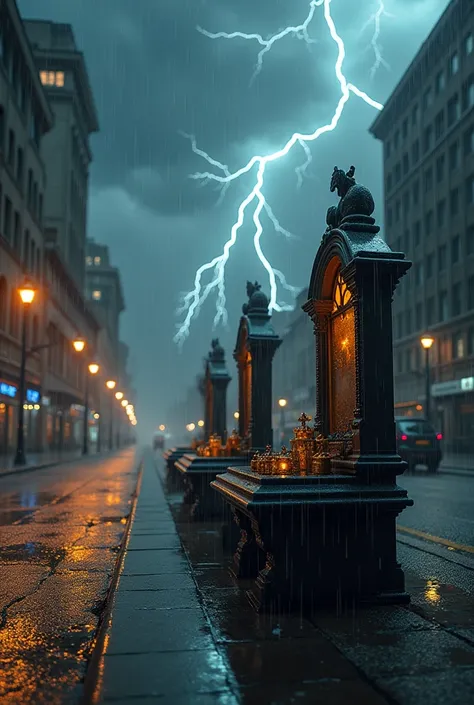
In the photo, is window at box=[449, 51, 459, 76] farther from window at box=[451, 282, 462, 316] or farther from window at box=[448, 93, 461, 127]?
window at box=[451, 282, 462, 316]

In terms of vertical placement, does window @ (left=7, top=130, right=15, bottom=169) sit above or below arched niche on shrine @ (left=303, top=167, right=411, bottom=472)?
above

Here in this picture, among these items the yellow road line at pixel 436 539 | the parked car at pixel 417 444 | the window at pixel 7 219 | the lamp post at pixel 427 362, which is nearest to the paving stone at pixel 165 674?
the yellow road line at pixel 436 539

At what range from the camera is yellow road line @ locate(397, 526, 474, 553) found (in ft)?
28.6

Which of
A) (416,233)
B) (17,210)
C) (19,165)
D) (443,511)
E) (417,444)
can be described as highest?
(19,165)

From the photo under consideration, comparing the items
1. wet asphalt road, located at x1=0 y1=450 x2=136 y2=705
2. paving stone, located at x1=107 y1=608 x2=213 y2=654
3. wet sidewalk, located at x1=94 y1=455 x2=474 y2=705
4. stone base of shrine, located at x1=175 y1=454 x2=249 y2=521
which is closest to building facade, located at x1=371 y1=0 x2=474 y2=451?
stone base of shrine, located at x1=175 y1=454 x2=249 y2=521

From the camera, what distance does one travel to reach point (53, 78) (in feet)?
255

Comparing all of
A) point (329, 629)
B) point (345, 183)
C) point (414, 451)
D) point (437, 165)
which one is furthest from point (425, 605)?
point (437, 165)

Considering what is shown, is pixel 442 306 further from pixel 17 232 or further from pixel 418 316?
pixel 17 232

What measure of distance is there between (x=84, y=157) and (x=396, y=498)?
90.0 metres

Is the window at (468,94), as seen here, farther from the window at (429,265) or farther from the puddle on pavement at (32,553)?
the puddle on pavement at (32,553)

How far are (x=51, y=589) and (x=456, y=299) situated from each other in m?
46.3

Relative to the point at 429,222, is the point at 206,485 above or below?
below

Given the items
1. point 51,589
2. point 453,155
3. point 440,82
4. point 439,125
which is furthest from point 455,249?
point 51,589

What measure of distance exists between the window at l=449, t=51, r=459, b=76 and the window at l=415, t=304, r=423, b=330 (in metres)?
17.0
